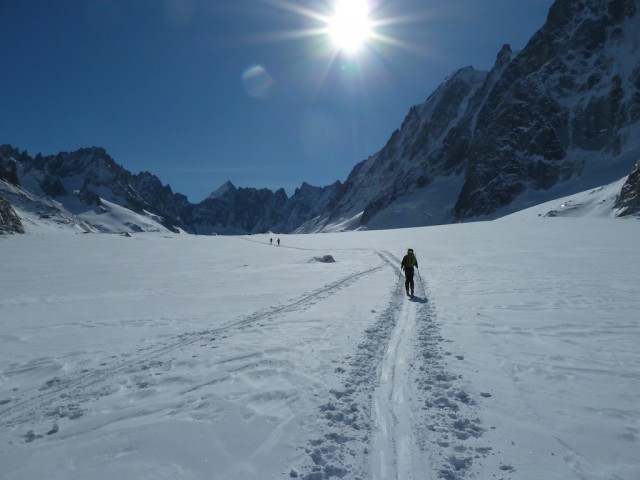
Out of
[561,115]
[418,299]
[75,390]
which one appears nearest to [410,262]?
[418,299]

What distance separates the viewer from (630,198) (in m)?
56.3

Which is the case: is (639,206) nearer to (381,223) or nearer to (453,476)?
(453,476)

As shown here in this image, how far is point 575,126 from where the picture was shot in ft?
483

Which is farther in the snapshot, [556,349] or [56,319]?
[56,319]

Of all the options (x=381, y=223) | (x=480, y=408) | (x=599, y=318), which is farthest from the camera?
(x=381, y=223)

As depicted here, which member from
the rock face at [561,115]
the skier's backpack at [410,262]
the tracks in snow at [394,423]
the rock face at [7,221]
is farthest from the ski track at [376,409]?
the rock face at [561,115]

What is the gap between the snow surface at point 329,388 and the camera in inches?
188

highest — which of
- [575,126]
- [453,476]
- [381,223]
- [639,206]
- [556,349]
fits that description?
[575,126]

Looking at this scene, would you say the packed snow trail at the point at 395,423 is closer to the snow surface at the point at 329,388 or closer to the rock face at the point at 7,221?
the snow surface at the point at 329,388

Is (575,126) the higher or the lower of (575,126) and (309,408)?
the higher

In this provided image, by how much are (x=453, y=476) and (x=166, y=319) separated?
33.4ft

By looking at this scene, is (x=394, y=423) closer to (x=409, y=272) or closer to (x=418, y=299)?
(x=418, y=299)

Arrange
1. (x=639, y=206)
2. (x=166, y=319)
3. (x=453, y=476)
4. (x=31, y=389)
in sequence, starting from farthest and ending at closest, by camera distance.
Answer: (x=639, y=206), (x=166, y=319), (x=31, y=389), (x=453, y=476)

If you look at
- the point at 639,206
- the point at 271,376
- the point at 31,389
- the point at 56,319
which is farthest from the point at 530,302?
the point at 639,206
